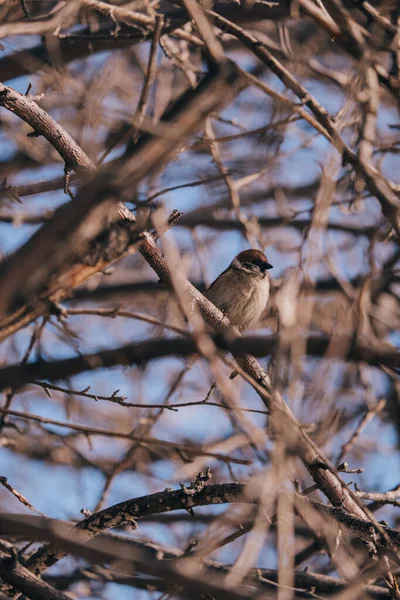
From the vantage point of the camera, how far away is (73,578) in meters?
4.40

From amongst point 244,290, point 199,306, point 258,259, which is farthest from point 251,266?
point 199,306

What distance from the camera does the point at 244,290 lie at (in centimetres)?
580

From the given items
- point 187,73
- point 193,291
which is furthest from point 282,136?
point 193,291

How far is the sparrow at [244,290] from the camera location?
18.9 feet

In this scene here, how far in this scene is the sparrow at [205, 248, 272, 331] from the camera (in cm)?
575

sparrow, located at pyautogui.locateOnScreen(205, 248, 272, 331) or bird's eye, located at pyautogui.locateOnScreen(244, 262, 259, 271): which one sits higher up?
bird's eye, located at pyautogui.locateOnScreen(244, 262, 259, 271)

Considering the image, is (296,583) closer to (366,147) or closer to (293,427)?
(293,427)

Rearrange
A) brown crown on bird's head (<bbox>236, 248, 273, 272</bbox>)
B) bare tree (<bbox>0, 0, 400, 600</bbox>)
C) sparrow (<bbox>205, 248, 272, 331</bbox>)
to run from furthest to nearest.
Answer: brown crown on bird's head (<bbox>236, 248, 273, 272</bbox>) < sparrow (<bbox>205, 248, 272, 331</bbox>) < bare tree (<bbox>0, 0, 400, 600</bbox>)

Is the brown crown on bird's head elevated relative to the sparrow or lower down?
elevated

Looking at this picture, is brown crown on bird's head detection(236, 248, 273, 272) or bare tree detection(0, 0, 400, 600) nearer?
bare tree detection(0, 0, 400, 600)

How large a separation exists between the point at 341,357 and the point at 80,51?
14.5 feet

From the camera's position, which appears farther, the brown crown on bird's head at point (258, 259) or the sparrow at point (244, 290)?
the brown crown on bird's head at point (258, 259)

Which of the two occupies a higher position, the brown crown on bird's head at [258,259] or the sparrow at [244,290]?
the brown crown on bird's head at [258,259]

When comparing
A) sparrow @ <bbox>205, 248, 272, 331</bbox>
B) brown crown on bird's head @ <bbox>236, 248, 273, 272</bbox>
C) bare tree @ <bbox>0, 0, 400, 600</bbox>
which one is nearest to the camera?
bare tree @ <bbox>0, 0, 400, 600</bbox>
